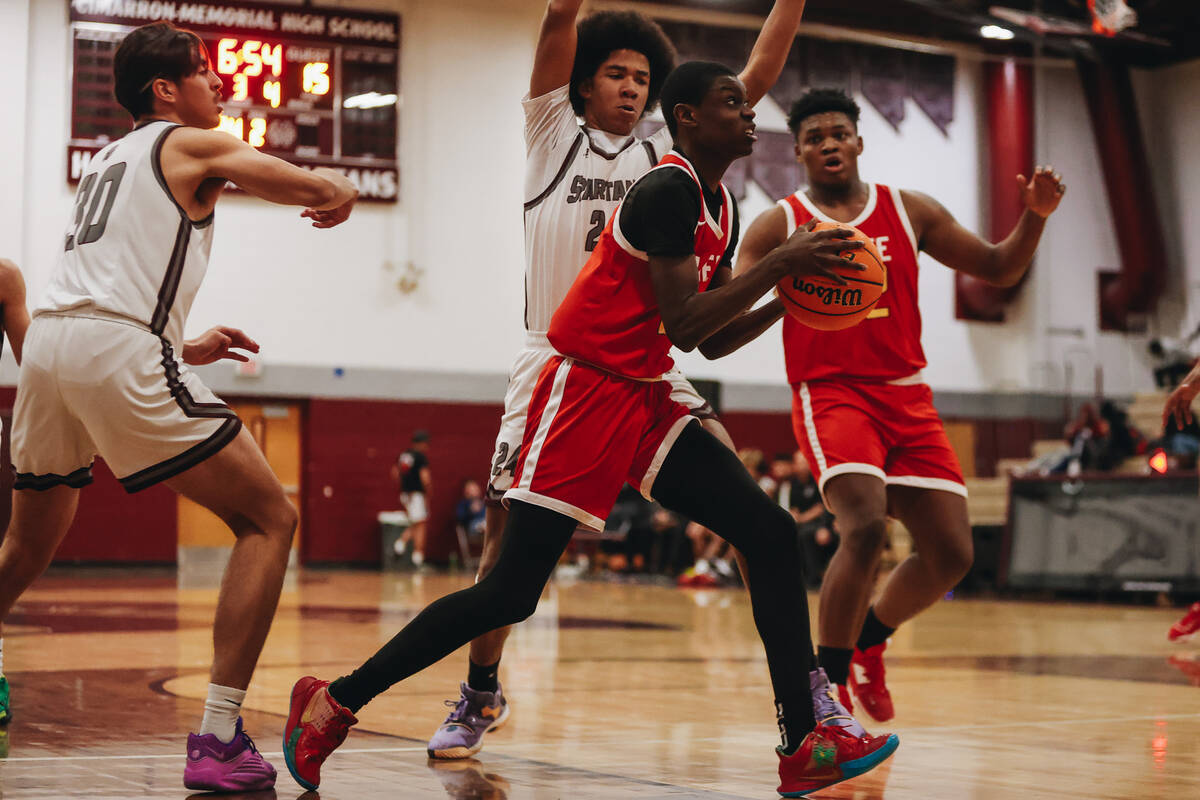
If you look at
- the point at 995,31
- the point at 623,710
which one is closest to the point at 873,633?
the point at 623,710

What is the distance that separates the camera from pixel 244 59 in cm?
1777

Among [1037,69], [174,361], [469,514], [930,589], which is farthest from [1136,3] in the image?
[174,361]

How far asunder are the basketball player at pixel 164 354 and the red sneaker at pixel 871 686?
7.45ft

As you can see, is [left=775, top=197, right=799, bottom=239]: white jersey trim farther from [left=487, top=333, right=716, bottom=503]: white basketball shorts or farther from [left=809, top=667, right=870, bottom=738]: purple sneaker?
[left=809, top=667, right=870, bottom=738]: purple sneaker

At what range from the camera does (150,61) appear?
3.93m

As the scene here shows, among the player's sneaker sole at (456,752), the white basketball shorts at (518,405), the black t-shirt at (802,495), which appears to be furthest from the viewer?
the black t-shirt at (802,495)

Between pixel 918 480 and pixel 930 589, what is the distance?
42cm

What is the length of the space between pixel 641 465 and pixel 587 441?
18 cm

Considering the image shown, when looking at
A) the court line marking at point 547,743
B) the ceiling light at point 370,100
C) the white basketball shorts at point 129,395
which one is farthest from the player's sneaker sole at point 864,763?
the ceiling light at point 370,100

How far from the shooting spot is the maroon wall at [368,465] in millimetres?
20766

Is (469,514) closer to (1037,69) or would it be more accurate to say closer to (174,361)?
(1037,69)

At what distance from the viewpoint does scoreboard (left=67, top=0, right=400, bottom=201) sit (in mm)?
17953

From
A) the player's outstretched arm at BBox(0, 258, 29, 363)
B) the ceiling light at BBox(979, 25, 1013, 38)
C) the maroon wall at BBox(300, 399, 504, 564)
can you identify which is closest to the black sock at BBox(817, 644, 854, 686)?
the player's outstretched arm at BBox(0, 258, 29, 363)

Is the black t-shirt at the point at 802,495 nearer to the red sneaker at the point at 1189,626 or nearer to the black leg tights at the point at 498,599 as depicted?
the red sneaker at the point at 1189,626
